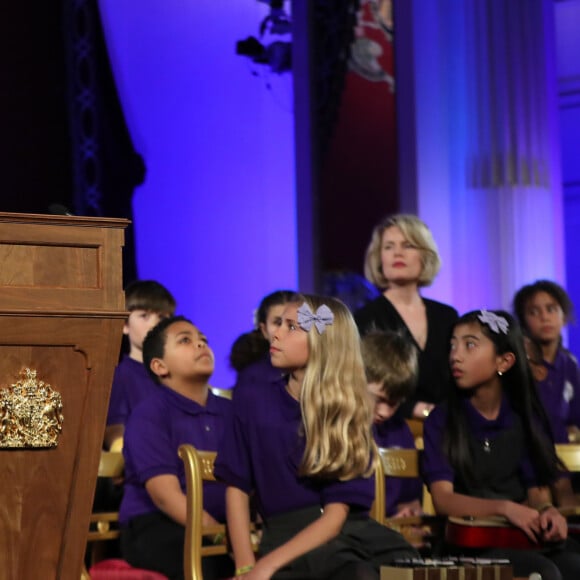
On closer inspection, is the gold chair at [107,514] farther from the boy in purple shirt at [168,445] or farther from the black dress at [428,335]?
the black dress at [428,335]

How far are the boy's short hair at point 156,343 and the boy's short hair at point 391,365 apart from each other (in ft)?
1.92

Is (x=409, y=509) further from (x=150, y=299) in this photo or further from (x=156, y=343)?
(x=150, y=299)

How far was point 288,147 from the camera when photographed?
Answer: 661cm

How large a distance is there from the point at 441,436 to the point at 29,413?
4.95ft

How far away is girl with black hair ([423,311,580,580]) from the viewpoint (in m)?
3.19

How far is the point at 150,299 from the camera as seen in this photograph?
443 cm

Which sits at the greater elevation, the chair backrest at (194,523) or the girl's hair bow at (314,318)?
the girl's hair bow at (314,318)

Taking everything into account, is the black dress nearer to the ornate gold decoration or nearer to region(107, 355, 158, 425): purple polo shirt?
region(107, 355, 158, 425): purple polo shirt

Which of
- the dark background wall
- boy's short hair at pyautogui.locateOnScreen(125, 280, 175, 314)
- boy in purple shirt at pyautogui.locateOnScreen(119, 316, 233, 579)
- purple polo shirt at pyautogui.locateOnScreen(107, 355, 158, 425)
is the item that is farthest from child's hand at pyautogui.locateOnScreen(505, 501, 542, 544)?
the dark background wall

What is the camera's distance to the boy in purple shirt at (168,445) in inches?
124

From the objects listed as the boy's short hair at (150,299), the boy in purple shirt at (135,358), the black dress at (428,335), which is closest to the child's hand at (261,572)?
the boy in purple shirt at (135,358)

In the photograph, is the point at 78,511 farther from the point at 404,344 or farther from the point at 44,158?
the point at 44,158

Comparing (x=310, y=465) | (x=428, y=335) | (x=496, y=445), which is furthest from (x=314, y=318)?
(x=428, y=335)

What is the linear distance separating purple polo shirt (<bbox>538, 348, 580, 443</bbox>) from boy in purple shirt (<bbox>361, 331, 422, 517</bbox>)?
2.65 feet
